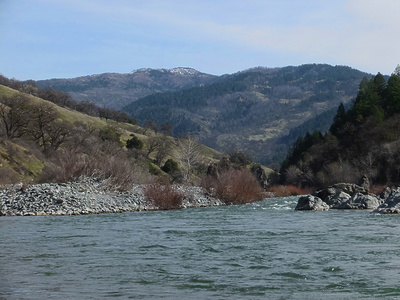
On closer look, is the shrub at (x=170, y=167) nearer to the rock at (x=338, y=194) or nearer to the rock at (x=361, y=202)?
the rock at (x=338, y=194)

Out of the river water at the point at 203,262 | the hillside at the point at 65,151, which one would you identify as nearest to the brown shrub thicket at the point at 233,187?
the hillside at the point at 65,151

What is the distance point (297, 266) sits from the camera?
55.3ft

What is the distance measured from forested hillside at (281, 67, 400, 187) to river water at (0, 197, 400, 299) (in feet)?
218

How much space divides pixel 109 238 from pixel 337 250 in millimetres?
10870

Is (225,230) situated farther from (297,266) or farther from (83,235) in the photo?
(297,266)

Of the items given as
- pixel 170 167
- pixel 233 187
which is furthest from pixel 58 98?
pixel 233 187

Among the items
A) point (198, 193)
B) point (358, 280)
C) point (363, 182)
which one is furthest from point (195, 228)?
point (363, 182)

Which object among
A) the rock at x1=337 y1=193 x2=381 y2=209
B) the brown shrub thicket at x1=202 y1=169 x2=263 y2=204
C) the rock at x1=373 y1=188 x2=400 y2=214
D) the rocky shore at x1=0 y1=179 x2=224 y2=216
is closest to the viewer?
the rock at x1=373 y1=188 x2=400 y2=214

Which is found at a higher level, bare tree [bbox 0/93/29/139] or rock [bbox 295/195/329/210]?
bare tree [bbox 0/93/29/139]

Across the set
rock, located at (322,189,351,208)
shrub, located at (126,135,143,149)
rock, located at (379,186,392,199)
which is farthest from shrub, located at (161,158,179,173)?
rock, located at (322,189,351,208)

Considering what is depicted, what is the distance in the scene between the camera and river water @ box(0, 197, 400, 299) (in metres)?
A: 13.5

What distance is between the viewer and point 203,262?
18094mm

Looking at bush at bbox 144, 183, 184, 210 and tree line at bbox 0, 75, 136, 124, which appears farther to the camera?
tree line at bbox 0, 75, 136, 124

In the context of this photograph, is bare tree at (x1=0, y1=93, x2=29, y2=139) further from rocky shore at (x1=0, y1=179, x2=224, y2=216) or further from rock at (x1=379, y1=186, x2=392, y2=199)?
rock at (x1=379, y1=186, x2=392, y2=199)
